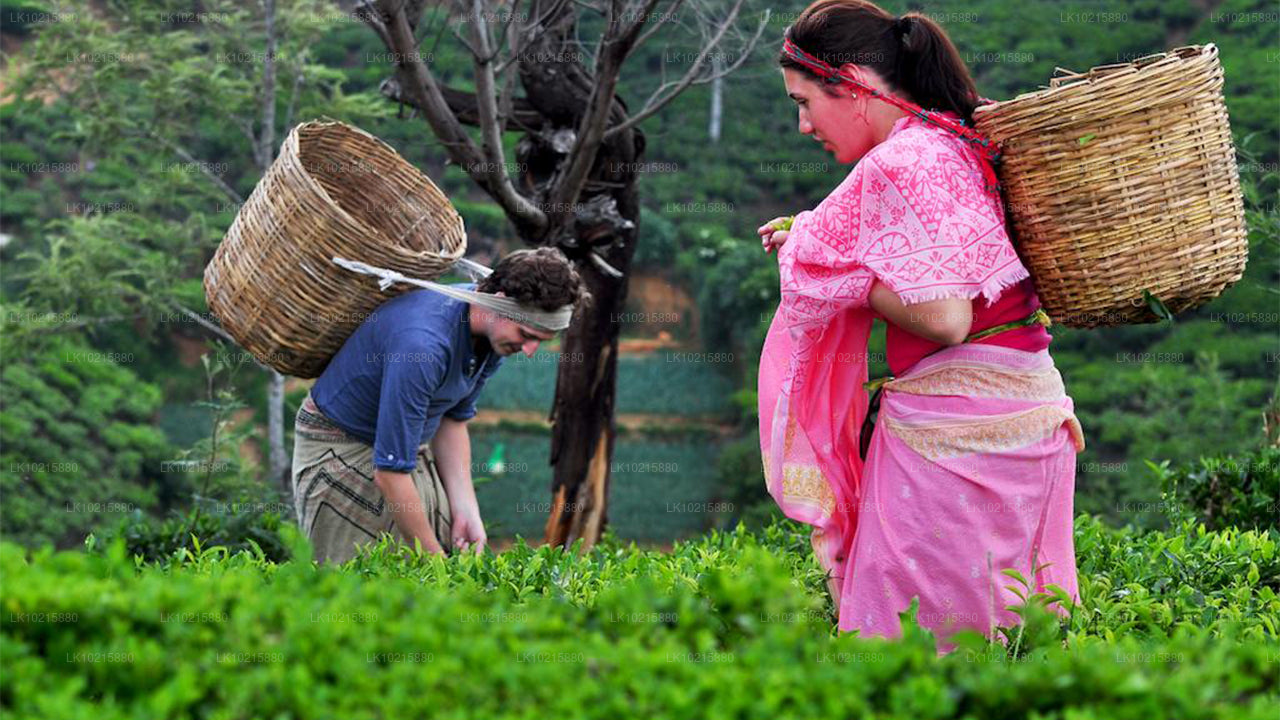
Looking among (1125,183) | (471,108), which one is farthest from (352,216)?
(1125,183)

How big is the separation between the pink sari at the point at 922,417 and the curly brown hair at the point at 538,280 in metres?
0.87

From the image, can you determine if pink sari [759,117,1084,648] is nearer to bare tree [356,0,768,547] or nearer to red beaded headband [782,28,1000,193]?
red beaded headband [782,28,1000,193]

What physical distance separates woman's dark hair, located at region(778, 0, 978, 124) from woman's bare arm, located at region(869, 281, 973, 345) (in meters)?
0.36

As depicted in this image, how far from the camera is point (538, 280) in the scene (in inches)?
130

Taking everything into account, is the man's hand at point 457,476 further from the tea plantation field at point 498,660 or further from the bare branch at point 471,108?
the tea plantation field at point 498,660

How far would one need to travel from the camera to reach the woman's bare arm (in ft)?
7.47

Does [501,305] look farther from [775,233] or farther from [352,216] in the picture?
[775,233]

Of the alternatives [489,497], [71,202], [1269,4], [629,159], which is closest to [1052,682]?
[629,159]

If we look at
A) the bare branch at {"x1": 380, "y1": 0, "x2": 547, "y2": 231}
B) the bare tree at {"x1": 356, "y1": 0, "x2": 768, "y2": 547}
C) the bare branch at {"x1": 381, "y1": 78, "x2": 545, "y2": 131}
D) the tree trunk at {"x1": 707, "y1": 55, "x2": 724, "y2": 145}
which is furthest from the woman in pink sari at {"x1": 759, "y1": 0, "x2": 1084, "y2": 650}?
the tree trunk at {"x1": 707, "y1": 55, "x2": 724, "y2": 145}

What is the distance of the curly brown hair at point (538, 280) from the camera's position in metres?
3.29

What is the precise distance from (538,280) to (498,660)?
5.77 feet

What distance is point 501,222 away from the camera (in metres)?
14.6

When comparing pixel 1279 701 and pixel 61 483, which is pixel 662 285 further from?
pixel 1279 701

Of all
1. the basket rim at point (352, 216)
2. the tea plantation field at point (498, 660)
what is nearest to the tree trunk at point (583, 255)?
the basket rim at point (352, 216)
